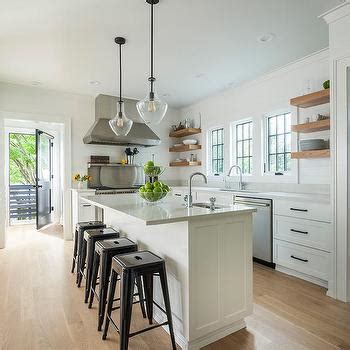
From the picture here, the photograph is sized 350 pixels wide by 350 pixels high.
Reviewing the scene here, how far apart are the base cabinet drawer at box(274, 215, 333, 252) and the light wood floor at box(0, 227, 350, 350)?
17.5 inches

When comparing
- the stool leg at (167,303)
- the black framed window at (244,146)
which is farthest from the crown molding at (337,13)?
the stool leg at (167,303)

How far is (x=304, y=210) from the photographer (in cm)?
293

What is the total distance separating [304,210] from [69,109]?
4.34 metres

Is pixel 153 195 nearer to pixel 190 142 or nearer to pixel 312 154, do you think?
pixel 312 154

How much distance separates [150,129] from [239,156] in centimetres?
196

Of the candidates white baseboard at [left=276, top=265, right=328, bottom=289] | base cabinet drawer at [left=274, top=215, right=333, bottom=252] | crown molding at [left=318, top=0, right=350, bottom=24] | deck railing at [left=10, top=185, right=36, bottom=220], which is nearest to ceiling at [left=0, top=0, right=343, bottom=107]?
crown molding at [left=318, top=0, right=350, bottom=24]

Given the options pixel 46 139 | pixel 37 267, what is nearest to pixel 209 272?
pixel 37 267

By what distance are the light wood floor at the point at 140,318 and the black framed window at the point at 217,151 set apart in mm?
2364

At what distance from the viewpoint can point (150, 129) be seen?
18.3 ft

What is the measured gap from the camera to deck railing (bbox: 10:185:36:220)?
6.33m

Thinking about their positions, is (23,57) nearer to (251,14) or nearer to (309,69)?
(251,14)

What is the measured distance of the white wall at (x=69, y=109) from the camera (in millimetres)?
4520

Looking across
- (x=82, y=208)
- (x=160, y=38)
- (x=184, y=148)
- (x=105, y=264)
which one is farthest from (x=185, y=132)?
(x=105, y=264)

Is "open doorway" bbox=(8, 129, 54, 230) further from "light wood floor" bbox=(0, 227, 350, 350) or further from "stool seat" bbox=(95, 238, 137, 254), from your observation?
"stool seat" bbox=(95, 238, 137, 254)
